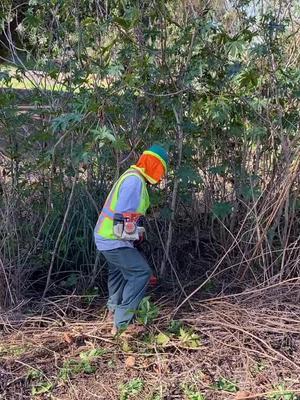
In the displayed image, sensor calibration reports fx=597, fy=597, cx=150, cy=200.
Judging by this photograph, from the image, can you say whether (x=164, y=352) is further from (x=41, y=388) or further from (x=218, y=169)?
(x=218, y=169)

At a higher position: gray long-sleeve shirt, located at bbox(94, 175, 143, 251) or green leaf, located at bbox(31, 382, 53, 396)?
gray long-sleeve shirt, located at bbox(94, 175, 143, 251)

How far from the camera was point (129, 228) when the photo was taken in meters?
3.96

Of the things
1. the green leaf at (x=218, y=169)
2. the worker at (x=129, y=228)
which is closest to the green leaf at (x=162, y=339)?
the worker at (x=129, y=228)

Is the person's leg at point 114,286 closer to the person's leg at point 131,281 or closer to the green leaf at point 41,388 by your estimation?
the person's leg at point 131,281

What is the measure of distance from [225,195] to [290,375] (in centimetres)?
193

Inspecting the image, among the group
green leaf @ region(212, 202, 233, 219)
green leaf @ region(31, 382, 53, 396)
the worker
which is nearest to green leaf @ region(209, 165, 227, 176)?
green leaf @ region(212, 202, 233, 219)

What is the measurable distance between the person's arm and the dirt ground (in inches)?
34.0

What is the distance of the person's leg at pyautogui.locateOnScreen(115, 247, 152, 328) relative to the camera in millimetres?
4094

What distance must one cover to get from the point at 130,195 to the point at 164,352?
1058mm

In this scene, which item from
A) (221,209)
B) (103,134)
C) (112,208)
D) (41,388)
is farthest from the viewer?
(221,209)

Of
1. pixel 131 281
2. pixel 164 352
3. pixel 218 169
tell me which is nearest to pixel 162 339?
pixel 164 352

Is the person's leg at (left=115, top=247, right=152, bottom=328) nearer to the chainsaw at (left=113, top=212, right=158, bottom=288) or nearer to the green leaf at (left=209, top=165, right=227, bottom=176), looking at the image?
the chainsaw at (left=113, top=212, right=158, bottom=288)

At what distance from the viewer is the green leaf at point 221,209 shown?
4.91 meters

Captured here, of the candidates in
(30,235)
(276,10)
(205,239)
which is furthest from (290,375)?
(276,10)
